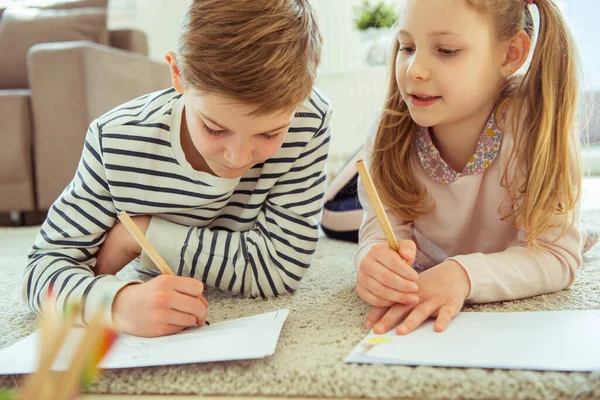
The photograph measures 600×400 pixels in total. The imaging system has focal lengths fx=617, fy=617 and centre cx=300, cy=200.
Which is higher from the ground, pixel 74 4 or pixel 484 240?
pixel 74 4

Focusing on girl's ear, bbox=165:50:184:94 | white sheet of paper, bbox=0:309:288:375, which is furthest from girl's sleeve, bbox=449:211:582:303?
girl's ear, bbox=165:50:184:94

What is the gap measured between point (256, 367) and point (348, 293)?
0.30m

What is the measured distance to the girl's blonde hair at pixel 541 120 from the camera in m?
0.79

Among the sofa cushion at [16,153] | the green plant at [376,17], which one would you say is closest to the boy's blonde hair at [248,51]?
the sofa cushion at [16,153]

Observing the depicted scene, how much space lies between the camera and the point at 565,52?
82 cm

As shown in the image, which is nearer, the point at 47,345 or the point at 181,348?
the point at 47,345

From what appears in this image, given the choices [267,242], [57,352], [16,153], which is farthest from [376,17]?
[57,352]

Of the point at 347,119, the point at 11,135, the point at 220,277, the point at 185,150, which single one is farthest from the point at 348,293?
the point at 347,119

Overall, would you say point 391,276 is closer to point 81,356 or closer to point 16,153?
point 81,356

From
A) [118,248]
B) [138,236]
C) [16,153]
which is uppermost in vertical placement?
[138,236]

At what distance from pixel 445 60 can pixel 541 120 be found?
0.15 meters

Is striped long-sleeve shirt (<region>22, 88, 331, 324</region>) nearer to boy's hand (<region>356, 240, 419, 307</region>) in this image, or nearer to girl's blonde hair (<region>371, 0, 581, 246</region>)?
boy's hand (<region>356, 240, 419, 307</region>)

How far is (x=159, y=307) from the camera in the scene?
0.66m

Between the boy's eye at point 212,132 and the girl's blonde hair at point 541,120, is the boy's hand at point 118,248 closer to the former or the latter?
the boy's eye at point 212,132
